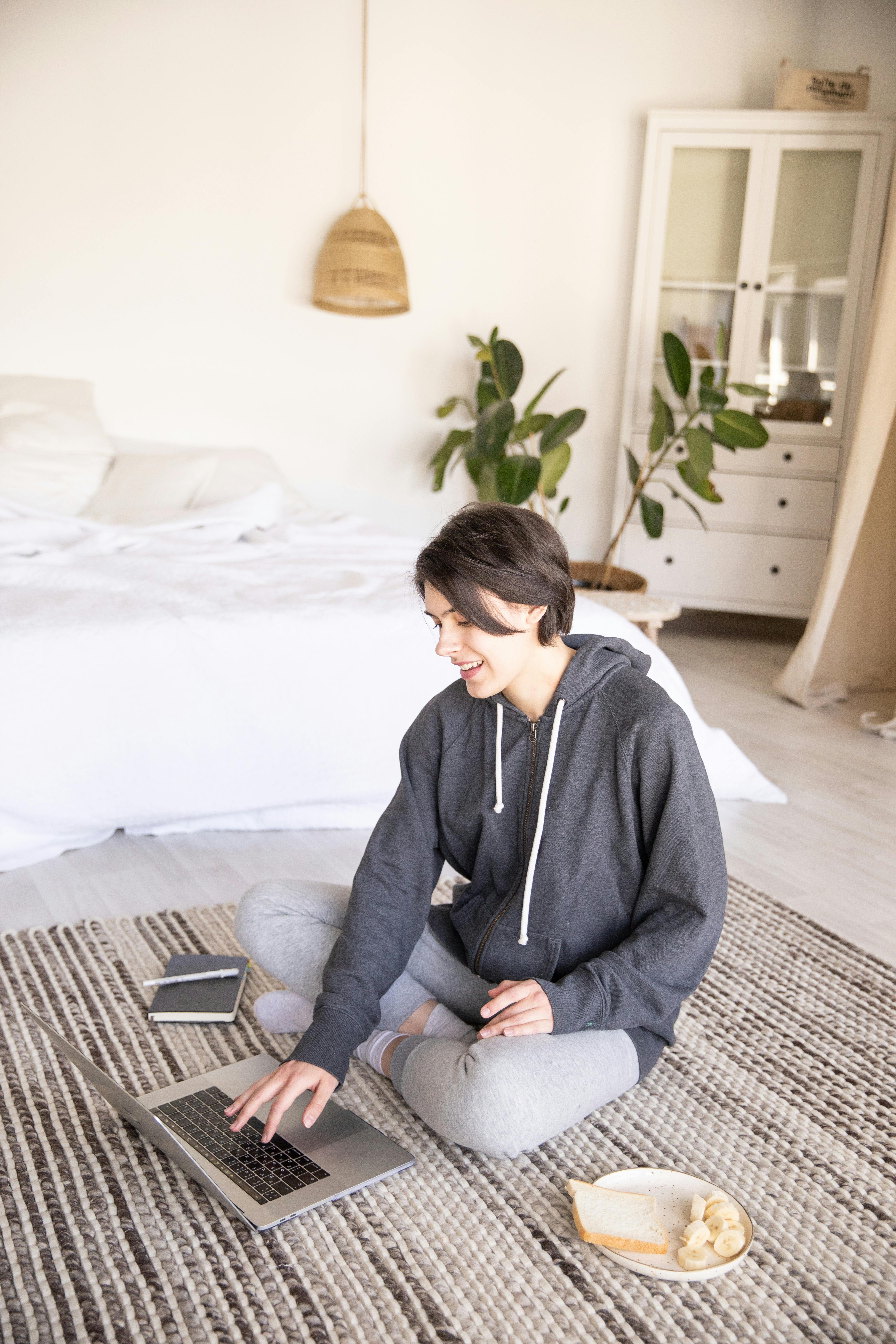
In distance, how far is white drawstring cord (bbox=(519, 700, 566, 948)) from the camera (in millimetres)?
1314

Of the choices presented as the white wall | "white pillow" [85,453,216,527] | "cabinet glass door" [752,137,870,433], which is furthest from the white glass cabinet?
"white pillow" [85,453,216,527]

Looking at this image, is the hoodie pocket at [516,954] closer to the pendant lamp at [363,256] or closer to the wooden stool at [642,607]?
the wooden stool at [642,607]

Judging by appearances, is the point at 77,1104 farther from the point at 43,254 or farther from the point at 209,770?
the point at 43,254

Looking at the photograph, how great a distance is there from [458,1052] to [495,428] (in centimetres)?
282

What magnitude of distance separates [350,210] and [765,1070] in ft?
11.2

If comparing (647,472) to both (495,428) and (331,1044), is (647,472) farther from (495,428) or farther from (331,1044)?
(331,1044)

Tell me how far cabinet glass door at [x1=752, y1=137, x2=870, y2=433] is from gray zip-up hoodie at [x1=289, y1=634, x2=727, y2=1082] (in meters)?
2.97

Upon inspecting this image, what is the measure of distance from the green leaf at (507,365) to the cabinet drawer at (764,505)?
654 millimetres

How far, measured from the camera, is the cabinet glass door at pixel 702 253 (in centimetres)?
396

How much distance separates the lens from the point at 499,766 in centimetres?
135

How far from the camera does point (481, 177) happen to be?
4.16m

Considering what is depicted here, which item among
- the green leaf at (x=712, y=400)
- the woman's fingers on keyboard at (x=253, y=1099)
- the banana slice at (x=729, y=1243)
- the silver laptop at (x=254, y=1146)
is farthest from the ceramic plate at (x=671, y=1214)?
the green leaf at (x=712, y=400)

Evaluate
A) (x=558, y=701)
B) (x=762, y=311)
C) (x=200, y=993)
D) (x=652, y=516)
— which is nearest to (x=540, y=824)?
(x=558, y=701)

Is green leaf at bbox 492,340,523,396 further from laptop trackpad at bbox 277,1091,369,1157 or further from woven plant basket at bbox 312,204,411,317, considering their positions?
laptop trackpad at bbox 277,1091,369,1157
